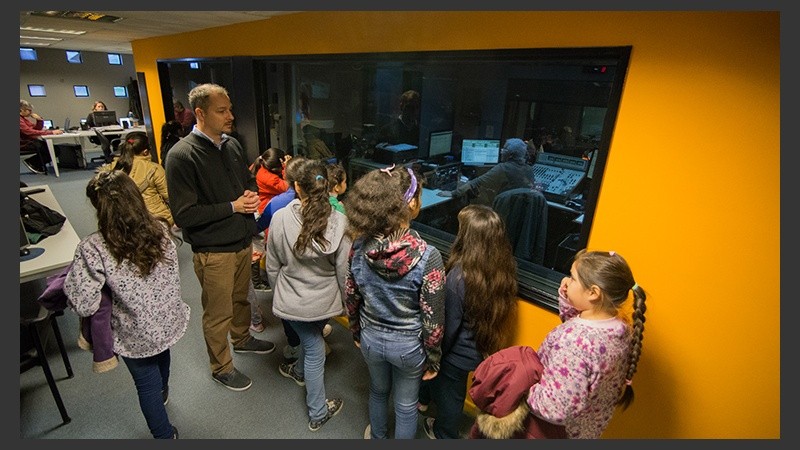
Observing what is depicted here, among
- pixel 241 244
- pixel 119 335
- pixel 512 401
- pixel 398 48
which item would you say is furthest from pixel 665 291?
pixel 119 335

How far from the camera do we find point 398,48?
201 cm

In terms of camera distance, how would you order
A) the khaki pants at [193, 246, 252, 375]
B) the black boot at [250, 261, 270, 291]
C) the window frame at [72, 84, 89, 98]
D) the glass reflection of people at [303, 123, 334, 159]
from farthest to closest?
the window frame at [72, 84, 89, 98] → the glass reflection of people at [303, 123, 334, 159] → the black boot at [250, 261, 270, 291] → the khaki pants at [193, 246, 252, 375]

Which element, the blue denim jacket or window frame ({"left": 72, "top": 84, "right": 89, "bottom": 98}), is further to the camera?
window frame ({"left": 72, "top": 84, "right": 89, "bottom": 98})

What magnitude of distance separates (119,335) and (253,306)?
48.8 inches

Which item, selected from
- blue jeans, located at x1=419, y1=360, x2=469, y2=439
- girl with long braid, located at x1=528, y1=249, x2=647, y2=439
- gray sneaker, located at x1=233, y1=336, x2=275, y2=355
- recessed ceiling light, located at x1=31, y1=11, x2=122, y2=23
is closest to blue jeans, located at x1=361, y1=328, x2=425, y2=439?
blue jeans, located at x1=419, y1=360, x2=469, y2=439

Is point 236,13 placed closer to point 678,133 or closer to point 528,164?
point 528,164

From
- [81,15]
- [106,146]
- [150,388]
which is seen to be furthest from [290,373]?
[106,146]

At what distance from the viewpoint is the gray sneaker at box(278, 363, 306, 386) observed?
231 cm

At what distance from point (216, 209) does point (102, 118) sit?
28.5ft

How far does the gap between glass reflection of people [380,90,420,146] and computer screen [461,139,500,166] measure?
0.46 meters

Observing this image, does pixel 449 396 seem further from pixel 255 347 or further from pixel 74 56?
pixel 74 56

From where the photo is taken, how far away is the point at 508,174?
259 cm

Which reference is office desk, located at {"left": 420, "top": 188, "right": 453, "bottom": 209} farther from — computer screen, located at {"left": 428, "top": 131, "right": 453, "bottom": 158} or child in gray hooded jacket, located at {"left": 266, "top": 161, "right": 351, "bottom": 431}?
child in gray hooded jacket, located at {"left": 266, "top": 161, "right": 351, "bottom": 431}

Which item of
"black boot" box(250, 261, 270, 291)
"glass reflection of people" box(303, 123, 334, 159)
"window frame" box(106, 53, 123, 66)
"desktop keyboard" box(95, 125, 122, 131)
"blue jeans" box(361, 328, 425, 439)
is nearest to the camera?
"blue jeans" box(361, 328, 425, 439)
